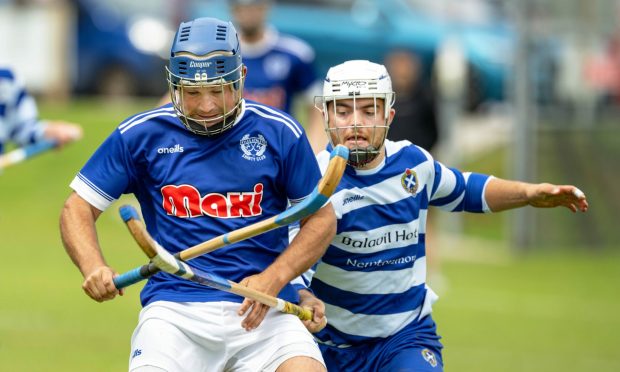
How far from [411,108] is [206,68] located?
30.3ft

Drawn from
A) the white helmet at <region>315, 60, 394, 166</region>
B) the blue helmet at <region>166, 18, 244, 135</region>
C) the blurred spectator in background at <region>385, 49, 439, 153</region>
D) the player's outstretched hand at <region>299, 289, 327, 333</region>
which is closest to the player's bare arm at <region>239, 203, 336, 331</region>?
the player's outstretched hand at <region>299, 289, 327, 333</region>

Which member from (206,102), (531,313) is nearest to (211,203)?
(206,102)

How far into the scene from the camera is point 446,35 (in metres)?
21.9

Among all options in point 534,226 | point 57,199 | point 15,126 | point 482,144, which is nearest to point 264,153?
point 15,126

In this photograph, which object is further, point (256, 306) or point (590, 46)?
point (590, 46)

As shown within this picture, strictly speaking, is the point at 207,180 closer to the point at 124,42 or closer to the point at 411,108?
the point at 411,108

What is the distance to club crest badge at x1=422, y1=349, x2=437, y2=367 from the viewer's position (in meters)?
6.21

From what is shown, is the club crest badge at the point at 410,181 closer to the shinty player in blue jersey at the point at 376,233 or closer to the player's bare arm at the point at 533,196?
the shinty player in blue jersey at the point at 376,233

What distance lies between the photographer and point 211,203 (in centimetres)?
581

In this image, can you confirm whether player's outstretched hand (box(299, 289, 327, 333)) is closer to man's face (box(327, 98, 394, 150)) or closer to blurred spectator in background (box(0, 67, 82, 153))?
man's face (box(327, 98, 394, 150))

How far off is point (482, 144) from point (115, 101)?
669 cm

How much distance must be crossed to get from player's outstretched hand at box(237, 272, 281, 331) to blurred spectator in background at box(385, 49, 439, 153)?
893cm

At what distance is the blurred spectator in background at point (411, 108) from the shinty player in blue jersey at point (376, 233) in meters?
8.08

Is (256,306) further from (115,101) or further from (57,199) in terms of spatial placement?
(115,101)
